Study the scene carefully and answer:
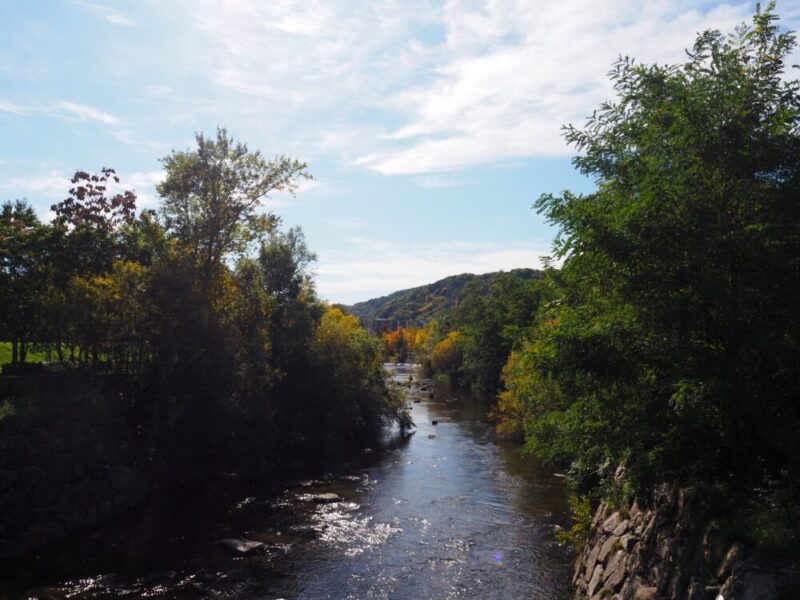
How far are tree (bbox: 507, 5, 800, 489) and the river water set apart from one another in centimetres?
770

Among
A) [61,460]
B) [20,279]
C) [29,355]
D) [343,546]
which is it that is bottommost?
[343,546]

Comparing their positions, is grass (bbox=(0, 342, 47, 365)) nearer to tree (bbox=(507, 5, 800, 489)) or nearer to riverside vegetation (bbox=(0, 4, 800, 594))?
riverside vegetation (bbox=(0, 4, 800, 594))

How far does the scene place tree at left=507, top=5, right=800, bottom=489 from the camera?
9367mm

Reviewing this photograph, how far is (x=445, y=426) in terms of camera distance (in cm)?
A: 4622

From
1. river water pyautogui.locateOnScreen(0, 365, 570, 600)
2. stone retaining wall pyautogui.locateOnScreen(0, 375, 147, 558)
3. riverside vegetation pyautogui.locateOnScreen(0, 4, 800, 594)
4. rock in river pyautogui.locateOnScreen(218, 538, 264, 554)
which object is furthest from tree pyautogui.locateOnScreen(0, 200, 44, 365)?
riverside vegetation pyautogui.locateOnScreen(0, 4, 800, 594)

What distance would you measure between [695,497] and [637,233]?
4964 mm

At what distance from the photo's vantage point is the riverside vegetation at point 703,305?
9.29 metres

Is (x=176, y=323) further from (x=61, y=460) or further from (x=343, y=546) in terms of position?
(x=343, y=546)

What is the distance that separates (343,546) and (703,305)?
15.5m

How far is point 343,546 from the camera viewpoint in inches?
799

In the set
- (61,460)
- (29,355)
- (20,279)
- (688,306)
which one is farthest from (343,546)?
(29,355)

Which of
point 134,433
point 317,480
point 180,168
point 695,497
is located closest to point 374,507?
point 317,480

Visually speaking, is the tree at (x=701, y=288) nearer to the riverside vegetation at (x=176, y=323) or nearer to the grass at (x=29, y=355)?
the riverside vegetation at (x=176, y=323)

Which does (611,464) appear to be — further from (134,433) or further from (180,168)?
(180,168)
